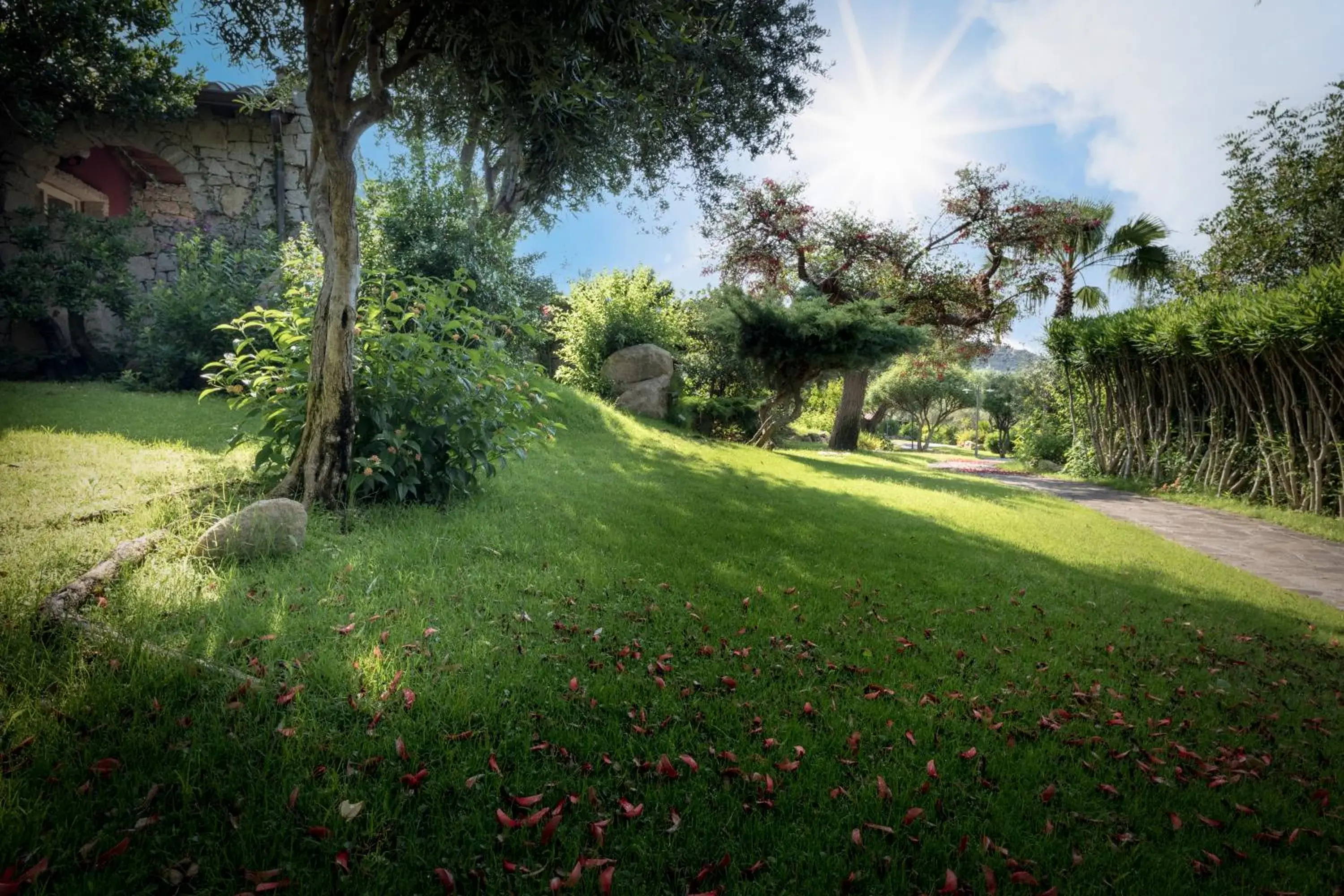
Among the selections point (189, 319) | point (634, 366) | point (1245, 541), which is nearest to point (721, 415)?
point (634, 366)

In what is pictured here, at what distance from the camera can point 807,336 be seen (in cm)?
1198

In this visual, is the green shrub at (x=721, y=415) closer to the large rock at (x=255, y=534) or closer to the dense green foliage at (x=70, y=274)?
the dense green foliage at (x=70, y=274)

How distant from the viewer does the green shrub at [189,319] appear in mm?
9531

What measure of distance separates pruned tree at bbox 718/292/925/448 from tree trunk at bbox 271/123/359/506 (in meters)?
9.00

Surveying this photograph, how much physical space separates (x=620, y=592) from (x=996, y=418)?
45209 mm

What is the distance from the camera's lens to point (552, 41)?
391 centimetres

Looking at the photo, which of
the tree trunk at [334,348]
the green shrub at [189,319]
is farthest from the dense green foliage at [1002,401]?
the tree trunk at [334,348]

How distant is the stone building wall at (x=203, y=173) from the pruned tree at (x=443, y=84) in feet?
26.9

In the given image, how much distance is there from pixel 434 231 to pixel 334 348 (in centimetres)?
825

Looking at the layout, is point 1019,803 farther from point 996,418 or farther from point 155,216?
point 996,418

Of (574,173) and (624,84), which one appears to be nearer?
(624,84)

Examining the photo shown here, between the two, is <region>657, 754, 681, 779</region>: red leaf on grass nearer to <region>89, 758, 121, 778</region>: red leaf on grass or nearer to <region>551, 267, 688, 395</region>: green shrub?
<region>89, 758, 121, 778</region>: red leaf on grass

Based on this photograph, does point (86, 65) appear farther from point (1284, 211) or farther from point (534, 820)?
point (1284, 211)

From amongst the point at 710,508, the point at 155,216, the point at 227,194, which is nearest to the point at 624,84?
the point at 710,508
